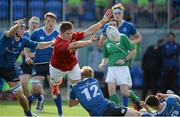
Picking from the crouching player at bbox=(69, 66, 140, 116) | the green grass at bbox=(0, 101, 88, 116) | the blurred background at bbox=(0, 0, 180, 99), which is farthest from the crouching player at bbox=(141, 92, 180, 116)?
the blurred background at bbox=(0, 0, 180, 99)

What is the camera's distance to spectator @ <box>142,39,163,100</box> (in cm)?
2445

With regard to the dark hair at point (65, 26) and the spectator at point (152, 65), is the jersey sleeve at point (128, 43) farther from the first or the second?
the spectator at point (152, 65)

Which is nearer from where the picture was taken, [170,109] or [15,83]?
[170,109]

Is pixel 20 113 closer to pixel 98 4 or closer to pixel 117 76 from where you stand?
pixel 117 76

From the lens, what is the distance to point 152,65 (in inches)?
962

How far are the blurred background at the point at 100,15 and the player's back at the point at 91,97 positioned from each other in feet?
35.9

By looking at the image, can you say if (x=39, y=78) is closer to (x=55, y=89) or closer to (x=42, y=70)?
(x=42, y=70)

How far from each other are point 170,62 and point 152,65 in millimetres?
617

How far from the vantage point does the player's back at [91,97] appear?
45.0 feet

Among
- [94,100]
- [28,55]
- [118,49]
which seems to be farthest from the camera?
[28,55]

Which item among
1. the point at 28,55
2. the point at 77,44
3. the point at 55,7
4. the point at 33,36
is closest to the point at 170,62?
the point at 55,7

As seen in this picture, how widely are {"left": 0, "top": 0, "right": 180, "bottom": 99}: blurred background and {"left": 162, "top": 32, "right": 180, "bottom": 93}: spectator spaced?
1.12ft

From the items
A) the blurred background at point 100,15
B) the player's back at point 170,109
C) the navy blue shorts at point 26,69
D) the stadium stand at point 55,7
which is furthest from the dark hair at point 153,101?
the stadium stand at point 55,7

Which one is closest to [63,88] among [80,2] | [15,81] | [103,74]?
[103,74]
